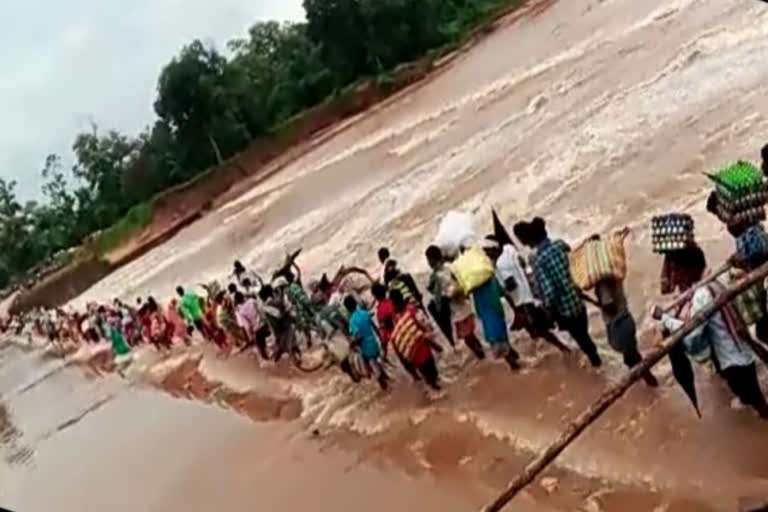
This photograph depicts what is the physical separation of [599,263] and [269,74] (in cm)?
4952

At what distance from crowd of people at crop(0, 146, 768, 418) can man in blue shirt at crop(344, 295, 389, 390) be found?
0.05ft

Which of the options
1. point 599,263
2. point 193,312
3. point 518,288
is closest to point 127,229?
point 193,312

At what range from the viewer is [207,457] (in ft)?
45.5

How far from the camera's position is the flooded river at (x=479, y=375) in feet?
29.1

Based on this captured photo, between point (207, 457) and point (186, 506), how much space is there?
1394mm

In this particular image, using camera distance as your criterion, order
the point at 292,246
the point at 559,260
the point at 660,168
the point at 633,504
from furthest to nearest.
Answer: the point at 292,246 < the point at 660,168 < the point at 559,260 < the point at 633,504

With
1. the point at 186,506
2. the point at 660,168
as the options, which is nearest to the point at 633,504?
the point at 186,506

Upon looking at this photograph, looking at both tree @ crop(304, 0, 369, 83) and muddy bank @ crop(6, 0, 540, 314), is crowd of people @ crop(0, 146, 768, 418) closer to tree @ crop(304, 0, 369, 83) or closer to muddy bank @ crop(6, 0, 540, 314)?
muddy bank @ crop(6, 0, 540, 314)

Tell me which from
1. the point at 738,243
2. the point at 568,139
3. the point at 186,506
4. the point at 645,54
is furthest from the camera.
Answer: the point at 645,54

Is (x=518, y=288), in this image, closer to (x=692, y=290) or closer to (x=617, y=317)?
(x=617, y=317)

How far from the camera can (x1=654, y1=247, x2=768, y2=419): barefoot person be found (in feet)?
23.6

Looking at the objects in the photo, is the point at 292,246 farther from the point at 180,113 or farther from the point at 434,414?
the point at 180,113

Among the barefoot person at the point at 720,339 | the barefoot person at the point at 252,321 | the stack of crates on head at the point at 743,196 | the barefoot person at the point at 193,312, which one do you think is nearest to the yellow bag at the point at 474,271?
the barefoot person at the point at 720,339

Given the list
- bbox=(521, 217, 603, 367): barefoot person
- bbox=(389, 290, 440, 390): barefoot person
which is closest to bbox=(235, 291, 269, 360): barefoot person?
bbox=(389, 290, 440, 390): barefoot person
